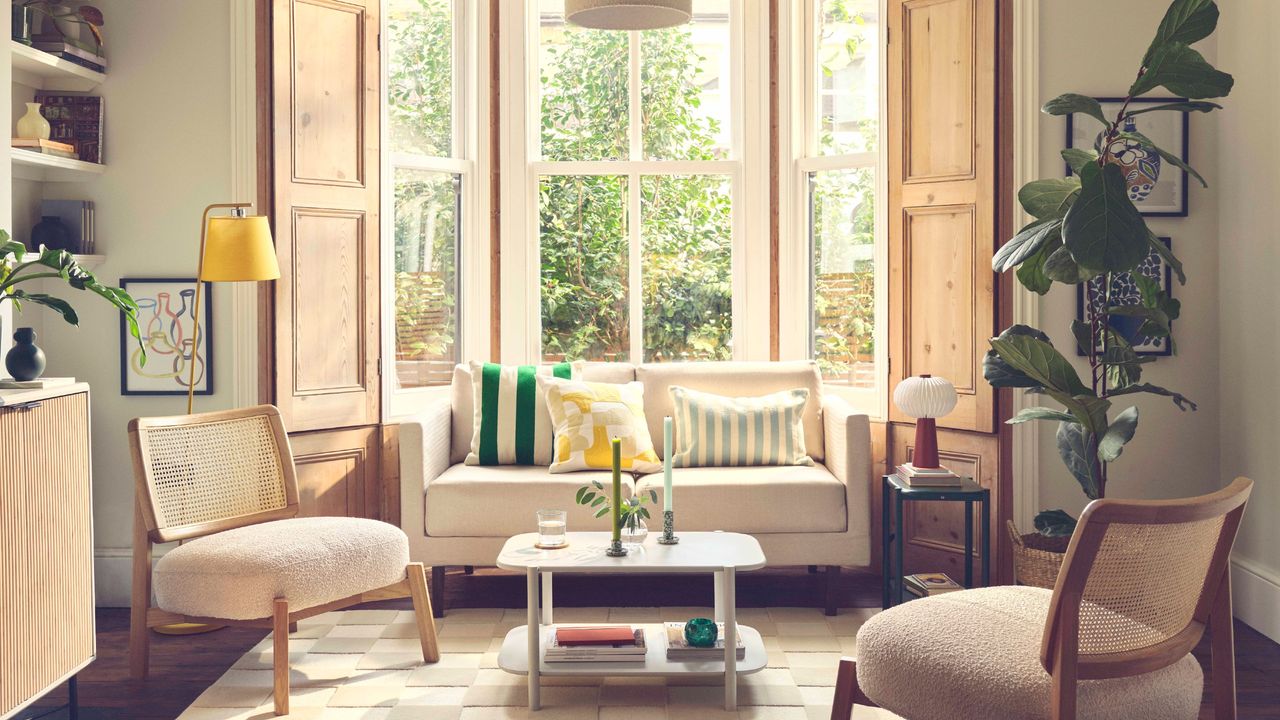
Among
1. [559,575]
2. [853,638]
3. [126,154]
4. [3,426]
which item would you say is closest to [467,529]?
[559,575]

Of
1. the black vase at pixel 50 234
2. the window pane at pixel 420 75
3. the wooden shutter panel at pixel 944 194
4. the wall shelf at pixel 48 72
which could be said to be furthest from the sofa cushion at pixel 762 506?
the wall shelf at pixel 48 72

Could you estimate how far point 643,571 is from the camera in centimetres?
294

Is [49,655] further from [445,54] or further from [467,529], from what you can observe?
[445,54]

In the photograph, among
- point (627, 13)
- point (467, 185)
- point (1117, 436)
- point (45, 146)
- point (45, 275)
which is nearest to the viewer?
point (45, 275)

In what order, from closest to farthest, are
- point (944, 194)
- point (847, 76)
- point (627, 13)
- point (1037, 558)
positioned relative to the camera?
point (627, 13), point (1037, 558), point (944, 194), point (847, 76)

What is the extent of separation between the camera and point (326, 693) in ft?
10.2

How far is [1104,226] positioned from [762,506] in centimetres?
152

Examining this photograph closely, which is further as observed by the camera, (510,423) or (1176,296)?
(510,423)

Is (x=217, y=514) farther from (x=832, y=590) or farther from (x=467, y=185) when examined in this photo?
(x=832, y=590)

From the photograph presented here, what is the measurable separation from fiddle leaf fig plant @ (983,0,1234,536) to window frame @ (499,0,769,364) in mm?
1528

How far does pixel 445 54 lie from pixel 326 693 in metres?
2.84

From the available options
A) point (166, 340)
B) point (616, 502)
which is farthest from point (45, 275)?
Answer: point (616, 502)

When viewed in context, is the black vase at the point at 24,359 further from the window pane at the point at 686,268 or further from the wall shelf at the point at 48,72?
the window pane at the point at 686,268

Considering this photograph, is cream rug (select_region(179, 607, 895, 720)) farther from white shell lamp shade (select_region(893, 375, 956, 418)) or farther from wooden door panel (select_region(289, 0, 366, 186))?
wooden door panel (select_region(289, 0, 366, 186))
